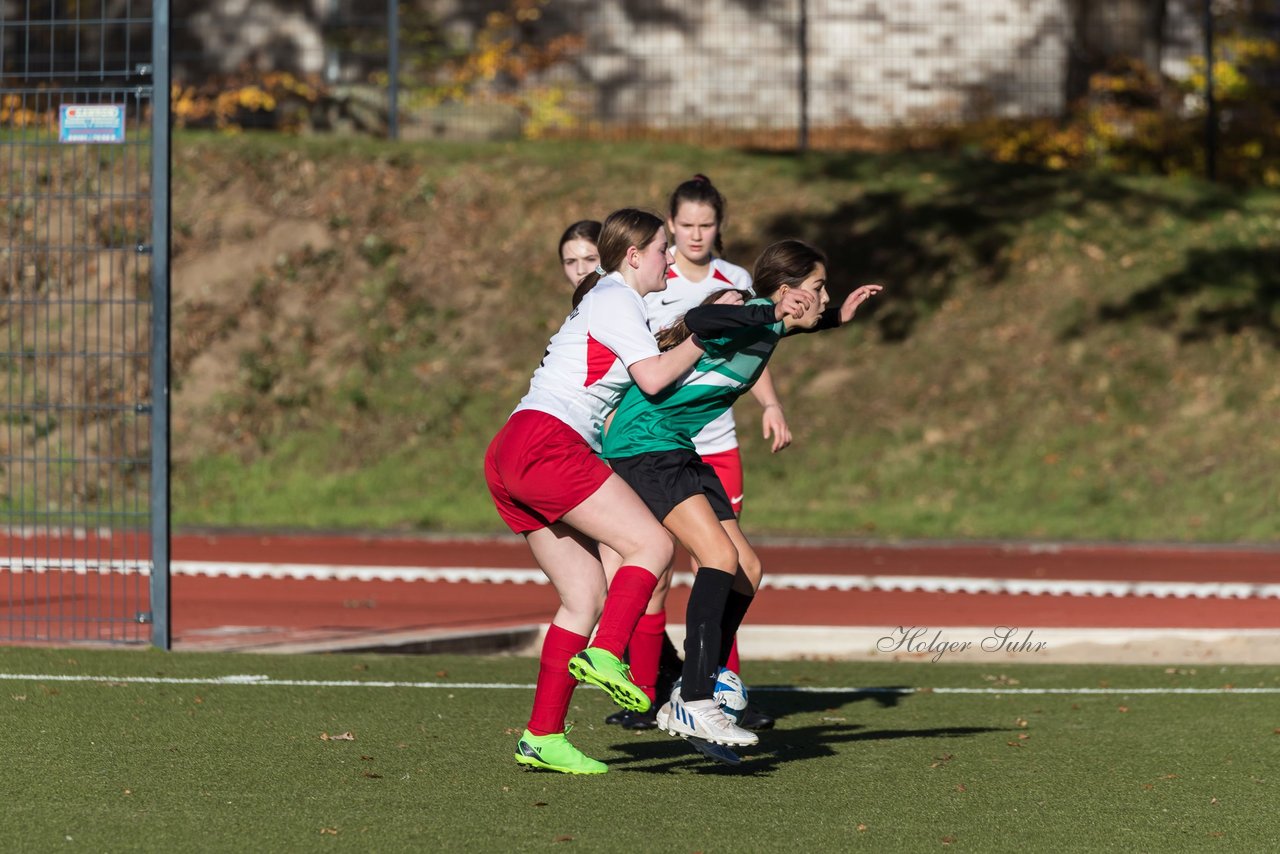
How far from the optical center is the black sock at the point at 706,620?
626cm

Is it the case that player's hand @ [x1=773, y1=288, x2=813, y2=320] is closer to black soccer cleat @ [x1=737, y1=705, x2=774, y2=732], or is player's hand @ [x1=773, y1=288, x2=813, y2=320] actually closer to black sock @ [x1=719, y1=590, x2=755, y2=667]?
black sock @ [x1=719, y1=590, x2=755, y2=667]

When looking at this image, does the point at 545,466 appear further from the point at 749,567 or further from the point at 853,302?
the point at 749,567

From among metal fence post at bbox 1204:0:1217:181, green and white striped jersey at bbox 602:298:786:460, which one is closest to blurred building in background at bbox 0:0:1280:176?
metal fence post at bbox 1204:0:1217:181

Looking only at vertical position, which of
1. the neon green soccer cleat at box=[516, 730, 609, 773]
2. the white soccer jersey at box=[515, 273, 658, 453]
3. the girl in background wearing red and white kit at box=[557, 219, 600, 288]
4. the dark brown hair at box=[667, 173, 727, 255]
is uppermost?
the dark brown hair at box=[667, 173, 727, 255]

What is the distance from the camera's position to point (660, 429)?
643 centimetres

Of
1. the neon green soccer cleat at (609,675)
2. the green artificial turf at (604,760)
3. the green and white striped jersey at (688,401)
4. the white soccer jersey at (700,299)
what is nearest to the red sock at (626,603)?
the neon green soccer cleat at (609,675)

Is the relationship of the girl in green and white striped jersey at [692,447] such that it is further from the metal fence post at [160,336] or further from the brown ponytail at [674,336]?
the metal fence post at [160,336]

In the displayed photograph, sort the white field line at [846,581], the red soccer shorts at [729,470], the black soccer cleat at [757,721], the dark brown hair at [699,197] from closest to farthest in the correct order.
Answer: the black soccer cleat at [757,721] < the dark brown hair at [699,197] < the red soccer shorts at [729,470] < the white field line at [846,581]

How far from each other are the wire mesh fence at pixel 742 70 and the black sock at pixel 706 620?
57.6ft

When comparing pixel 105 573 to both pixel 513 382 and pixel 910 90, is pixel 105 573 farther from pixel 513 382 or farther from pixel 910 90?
pixel 910 90

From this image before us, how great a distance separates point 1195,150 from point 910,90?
4.54m

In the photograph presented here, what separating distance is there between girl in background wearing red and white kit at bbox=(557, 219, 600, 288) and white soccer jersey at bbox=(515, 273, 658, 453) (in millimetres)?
1671

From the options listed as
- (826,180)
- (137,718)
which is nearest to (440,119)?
A: (826,180)

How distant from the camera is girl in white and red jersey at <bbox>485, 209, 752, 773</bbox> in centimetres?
580
